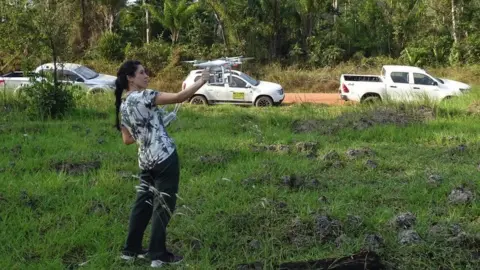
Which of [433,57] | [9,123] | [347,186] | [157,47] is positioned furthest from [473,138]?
[157,47]

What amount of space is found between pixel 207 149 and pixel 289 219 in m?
3.48

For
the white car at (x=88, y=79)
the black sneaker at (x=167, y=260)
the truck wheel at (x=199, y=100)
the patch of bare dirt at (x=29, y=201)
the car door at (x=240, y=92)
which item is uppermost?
the white car at (x=88, y=79)

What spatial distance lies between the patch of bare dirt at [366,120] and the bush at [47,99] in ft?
17.3

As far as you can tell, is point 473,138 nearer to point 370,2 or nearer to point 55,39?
point 55,39

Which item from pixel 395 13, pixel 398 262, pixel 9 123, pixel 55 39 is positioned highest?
pixel 395 13

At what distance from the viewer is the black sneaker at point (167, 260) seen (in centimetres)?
413

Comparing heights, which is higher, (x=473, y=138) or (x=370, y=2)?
(x=370, y=2)

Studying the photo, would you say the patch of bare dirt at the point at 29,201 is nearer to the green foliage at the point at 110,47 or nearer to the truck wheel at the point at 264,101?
the truck wheel at the point at 264,101

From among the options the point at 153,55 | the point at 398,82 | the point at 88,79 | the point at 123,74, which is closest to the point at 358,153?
the point at 123,74

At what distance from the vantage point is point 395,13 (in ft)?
86.0

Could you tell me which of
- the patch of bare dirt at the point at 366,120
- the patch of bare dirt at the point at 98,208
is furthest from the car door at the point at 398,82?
the patch of bare dirt at the point at 98,208

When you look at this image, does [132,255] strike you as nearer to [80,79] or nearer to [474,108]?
[474,108]

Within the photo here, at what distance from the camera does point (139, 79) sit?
412 centimetres

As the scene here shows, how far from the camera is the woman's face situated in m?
4.11
